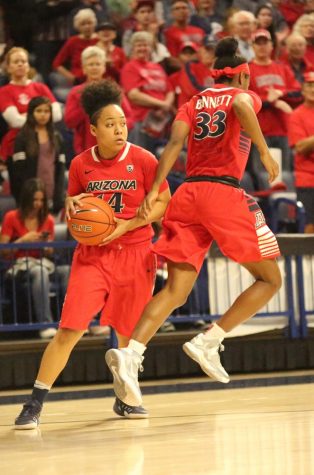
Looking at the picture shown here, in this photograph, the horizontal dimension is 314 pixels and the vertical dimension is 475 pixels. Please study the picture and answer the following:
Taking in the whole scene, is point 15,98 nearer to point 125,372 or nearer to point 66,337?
point 66,337

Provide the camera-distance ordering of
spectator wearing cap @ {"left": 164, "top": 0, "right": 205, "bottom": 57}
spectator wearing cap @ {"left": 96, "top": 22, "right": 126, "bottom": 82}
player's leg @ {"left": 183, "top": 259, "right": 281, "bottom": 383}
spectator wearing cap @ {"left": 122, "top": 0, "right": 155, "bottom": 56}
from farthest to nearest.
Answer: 1. spectator wearing cap @ {"left": 164, "top": 0, "right": 205, "bottom": 57}
2. spectator wearing cap @ {"left": 122, "top": 0, "right": 155, "bottom": 56}
3. spectator wearing cap @ {"left": 96, "top": 22, "right": 126, "bottom": 82}
4. player's leg @ {"left": 183, "top": 259, "right": 281, "bottom": 383}

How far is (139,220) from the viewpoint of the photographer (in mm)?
7199

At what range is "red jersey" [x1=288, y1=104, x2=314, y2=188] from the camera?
457 inches

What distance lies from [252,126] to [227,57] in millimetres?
556

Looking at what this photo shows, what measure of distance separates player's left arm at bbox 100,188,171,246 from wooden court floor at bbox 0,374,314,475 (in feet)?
3.54

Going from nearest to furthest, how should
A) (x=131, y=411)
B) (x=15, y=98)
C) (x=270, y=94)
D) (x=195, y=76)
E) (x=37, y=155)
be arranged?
1. (x=131, y=411)
2. (x=37, y=155)
3. (x=15, y=98)
4. (x=270, y=94)
5. (x=195, y=76)

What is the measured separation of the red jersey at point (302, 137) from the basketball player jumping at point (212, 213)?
4201 millimetres

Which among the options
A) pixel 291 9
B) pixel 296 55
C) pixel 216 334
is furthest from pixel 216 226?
pixel 291 9

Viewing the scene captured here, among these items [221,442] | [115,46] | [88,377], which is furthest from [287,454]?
[115,46]

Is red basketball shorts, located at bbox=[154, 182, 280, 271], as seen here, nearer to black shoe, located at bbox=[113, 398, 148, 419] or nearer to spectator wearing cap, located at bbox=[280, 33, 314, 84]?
black shoe, located at bbox=[113, 398, 148, 419]

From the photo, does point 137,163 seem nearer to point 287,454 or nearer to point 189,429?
point 189,429

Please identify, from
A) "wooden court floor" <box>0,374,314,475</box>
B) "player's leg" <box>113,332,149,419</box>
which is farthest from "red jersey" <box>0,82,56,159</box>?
"player's leg" <box>113,332,149,419</box>

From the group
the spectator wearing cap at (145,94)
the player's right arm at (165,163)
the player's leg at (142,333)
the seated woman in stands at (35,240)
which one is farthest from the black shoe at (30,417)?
the spectator wearing cap at (145,94)

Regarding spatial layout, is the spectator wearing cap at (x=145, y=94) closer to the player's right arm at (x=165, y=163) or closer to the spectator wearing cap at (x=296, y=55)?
the spectator wearing cap at (x=296, y=55)
